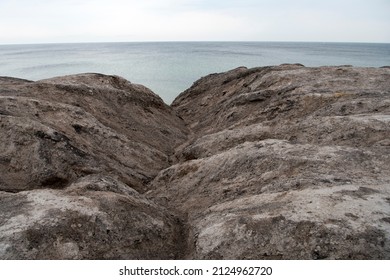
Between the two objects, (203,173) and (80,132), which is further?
(80,132)

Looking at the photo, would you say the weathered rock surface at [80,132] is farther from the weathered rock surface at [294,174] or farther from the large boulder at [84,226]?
the large boulder at [84,226]

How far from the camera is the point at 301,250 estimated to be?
963 cm

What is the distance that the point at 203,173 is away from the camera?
16.5 meters

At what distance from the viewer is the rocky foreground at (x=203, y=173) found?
10.2 meters

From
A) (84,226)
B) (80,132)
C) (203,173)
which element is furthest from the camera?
(80,132)

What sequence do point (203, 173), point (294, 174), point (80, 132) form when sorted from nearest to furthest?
point (294, 174) → point (203, 173) → point (80, 132)

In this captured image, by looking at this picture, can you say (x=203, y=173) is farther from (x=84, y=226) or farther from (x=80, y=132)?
(x=80, y=132)

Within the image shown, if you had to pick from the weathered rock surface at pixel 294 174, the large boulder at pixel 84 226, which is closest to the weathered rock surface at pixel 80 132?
the weathered rock surface at pixel 294 174

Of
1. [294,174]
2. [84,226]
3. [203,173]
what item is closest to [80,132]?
[203,173]

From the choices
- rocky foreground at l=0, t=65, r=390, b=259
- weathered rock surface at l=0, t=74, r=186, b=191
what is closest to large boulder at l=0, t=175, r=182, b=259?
rocky foreground at l=0, t=65, r=390, b=259

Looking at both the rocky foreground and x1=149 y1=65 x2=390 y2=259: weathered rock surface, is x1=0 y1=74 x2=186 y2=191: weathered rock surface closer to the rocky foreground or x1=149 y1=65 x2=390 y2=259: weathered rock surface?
the rocky foreground

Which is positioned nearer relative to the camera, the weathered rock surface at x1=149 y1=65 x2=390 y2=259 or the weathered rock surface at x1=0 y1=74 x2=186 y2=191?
the weathered rock surface at x1=149 y1=65 x2=390 y2=259

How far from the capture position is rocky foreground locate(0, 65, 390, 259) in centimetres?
1025

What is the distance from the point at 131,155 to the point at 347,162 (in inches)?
441
